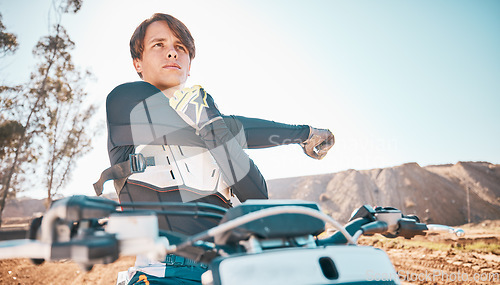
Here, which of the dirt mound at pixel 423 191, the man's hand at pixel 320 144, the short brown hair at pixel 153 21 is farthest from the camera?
Result: the dirt mound at pixel 423 191

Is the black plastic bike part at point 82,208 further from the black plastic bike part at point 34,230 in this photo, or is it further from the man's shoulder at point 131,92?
the man's shoulder at point 131,92

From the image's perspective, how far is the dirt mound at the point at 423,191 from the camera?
31062 millimetres

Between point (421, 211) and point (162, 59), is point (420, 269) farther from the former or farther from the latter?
point (421, 211)

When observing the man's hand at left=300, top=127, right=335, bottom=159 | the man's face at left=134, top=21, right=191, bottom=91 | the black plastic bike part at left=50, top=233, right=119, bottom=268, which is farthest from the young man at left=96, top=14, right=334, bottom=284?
the black plastic bike part at left=50, top=233, right=119, bottom=268

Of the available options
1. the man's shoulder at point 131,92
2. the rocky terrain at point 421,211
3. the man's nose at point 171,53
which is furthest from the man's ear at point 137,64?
the rocky terrain at point 421,211

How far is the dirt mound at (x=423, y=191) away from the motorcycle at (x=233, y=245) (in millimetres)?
33841

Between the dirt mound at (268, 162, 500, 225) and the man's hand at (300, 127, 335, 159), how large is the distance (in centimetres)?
3278

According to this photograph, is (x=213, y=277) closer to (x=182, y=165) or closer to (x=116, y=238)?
(x=116, y=238)

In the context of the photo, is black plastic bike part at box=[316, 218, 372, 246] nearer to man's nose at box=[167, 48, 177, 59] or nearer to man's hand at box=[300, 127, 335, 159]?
man's hand at box=[300, 127, 335, 159]

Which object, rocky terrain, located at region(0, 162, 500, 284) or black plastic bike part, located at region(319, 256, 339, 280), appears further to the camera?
rocky terrain, located at region(0, 162, 500, 284)

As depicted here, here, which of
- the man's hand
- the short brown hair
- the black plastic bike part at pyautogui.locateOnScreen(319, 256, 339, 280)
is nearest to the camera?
the black plastic bike part at pyautogui.locateOnScreen(319, 256, 339, 280)

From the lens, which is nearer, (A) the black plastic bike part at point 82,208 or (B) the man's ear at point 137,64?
(A) the black plastic bike part at point 82,208

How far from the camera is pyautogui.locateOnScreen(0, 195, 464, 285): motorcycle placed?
2.72 ft

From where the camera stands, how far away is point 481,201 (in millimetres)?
32156
